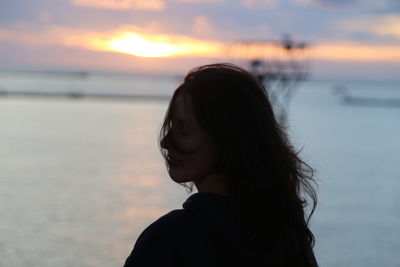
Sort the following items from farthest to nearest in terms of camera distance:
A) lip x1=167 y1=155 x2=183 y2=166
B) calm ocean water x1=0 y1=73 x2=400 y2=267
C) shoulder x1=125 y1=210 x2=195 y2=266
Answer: calm ocean water x1=0 y1=73 x2=400 y2=267, lip x1=167 y1=155 x2=183 y2=166, shoulder x1=125 y1=210 x2=195 y2=266

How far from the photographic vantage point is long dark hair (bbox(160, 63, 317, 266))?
169 centimetres

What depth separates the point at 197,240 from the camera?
164 cm

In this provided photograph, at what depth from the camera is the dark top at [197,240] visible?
160cm

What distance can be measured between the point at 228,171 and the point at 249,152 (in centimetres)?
6

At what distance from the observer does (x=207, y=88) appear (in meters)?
1.70

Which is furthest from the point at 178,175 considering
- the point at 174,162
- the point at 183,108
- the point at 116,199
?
the point at 116,199

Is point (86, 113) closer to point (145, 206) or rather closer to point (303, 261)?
point (145, 206)

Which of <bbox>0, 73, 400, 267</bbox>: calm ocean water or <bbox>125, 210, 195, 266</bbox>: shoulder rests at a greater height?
<bbox>0, 73, 400, 267</bbox>: calm ocean water

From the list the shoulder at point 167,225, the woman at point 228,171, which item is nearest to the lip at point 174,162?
the woman at point 228,171

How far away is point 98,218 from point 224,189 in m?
12.5

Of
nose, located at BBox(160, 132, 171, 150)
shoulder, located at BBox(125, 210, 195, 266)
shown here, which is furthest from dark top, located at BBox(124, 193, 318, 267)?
nose, located at BBox(160, 132, 171, 150)

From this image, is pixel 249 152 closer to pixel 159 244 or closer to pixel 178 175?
pixel 178 175

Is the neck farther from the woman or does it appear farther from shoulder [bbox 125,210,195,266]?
shoulder [bbox 125,210,195,266]

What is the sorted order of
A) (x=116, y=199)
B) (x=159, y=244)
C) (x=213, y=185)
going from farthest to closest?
(x=116, y=199)
(x=213, y=185)
(x=159, y=244)
